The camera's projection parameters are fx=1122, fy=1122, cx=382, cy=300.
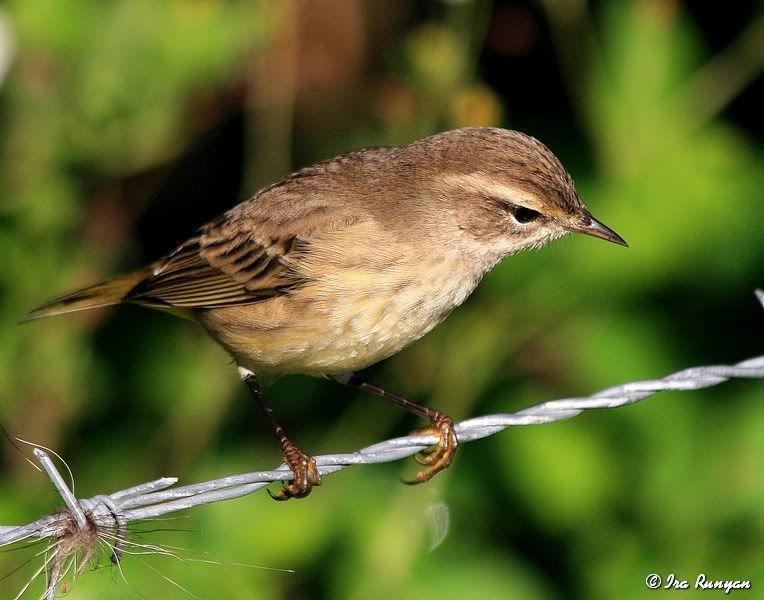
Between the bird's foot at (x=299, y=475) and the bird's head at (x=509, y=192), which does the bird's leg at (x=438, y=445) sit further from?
the bird's head at (x=509, y=192)

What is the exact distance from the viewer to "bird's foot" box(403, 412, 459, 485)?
399 centimetres

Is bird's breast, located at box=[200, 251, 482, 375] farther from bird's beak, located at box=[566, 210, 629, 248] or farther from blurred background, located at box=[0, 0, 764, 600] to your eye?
blurred background, located at box=[0, 0, 764, 600]

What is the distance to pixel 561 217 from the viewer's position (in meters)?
3.78

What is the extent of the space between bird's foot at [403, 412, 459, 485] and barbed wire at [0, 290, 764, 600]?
0.67 meters

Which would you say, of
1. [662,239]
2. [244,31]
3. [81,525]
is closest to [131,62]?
[244,31]

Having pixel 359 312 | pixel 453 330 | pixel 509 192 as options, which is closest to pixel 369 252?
pixel 359 312

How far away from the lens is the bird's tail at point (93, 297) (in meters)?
4.27

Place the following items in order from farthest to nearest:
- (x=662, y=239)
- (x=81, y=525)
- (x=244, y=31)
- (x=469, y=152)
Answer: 1. (x=244, y=31)
2. (x=662, y=239)
3. (x=469, y=152)
4. (x=81, y=525)

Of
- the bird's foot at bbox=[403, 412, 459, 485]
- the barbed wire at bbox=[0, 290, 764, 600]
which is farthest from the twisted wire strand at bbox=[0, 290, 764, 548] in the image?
the bird's foot at bbox=[403, 412, 459, 485]

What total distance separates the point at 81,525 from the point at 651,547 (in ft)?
7.61

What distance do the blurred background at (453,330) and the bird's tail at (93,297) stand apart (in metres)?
0.39

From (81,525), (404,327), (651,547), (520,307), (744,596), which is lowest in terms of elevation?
(81,525)

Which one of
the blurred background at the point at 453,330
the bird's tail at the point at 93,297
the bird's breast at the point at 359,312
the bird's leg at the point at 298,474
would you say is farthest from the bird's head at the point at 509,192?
Result: the bird's tail at the point at 93,297

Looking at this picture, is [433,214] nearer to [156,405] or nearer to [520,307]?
[520,307]
